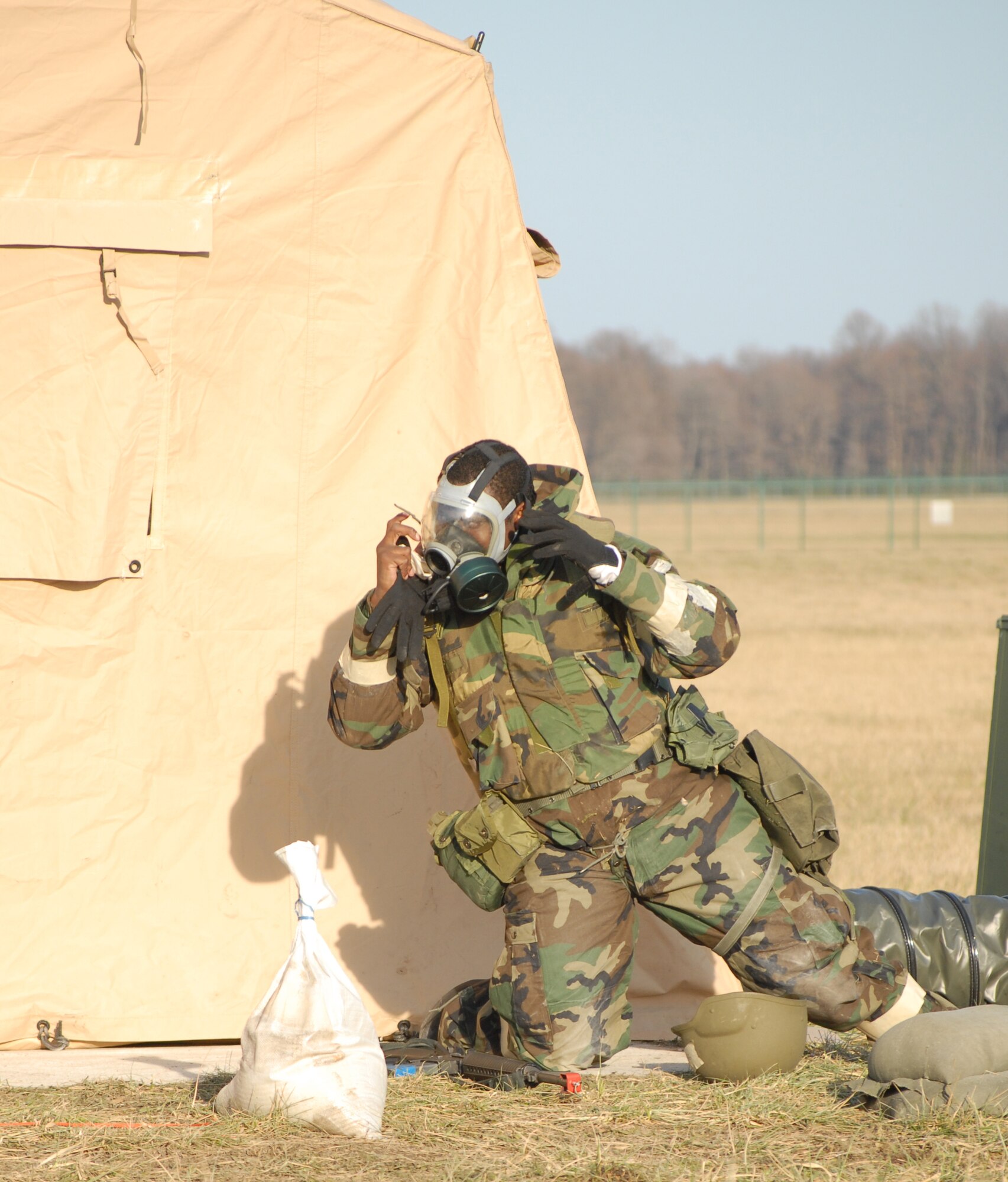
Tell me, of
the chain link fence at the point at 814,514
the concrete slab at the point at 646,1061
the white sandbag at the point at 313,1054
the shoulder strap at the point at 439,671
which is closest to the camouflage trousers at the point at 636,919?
the concrete slab at the point at 646,1061

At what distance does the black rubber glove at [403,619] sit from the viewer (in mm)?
3471

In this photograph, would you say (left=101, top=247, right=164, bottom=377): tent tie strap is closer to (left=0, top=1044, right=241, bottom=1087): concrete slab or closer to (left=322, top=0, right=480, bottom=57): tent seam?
(left=322, top=0, right=480, bottom=57): tent seam

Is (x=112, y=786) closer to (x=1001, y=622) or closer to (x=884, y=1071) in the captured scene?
(x=884, y=1071)

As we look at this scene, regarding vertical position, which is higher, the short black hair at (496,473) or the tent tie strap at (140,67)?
the tent tie strap at (140,67)

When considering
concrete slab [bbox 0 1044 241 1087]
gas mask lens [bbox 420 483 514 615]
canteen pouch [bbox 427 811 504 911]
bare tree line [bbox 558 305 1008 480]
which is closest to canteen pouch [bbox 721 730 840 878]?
canteen pouch [bbox 427 811 504 911]

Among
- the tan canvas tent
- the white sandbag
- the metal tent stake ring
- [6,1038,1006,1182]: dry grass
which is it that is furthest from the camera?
the tan canvas tent

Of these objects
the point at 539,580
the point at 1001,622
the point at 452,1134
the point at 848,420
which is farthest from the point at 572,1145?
the point at 848,420

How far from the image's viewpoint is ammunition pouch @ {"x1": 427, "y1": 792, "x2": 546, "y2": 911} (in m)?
Answer: 3.55

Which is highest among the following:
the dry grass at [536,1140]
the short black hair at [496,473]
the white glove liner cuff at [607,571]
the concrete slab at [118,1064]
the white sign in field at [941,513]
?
the white sign in field at [941,513]

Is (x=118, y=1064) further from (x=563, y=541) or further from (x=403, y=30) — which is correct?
(x=403, y=30)

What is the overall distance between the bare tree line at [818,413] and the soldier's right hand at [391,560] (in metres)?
66.0

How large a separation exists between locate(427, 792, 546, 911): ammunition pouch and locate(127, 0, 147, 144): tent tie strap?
2444 mm

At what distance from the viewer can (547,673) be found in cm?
362

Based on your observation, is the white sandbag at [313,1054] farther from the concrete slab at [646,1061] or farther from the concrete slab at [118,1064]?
the concrete slab at [646,1061]
